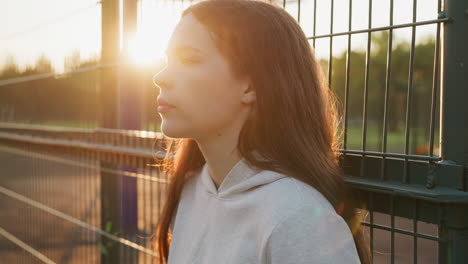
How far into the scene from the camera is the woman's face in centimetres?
161

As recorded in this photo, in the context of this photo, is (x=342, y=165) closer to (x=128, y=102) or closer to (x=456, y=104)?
(x=456, y=104)

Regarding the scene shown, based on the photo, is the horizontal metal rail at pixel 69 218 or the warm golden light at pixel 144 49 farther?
the horizontal metal rail at pixel 69 218

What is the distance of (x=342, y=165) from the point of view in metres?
1.95

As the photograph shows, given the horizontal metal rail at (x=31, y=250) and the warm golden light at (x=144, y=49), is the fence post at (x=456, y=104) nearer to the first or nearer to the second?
the warm golden light at (x=144, y=49)

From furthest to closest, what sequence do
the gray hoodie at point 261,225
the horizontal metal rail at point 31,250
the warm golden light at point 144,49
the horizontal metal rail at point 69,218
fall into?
the horizontal metal rail at point 31,250 → the horizontal metal rail at point 69,218 → the warm golden light at point 144,49 → the gray hoodie at point 261,225

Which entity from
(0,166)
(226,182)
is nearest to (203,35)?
(226,182)

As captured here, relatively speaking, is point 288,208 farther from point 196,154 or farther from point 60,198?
point 60,198

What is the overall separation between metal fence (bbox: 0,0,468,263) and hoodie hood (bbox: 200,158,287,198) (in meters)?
0.39

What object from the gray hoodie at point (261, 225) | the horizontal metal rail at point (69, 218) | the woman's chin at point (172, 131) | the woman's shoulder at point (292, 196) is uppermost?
the woman's chin at point (172, 131)

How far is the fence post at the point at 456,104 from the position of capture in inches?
63.0

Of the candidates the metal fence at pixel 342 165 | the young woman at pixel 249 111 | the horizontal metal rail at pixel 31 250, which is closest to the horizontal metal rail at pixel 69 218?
the metal fence at pixel 342 165

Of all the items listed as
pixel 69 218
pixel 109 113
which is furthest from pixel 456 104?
pixel 69 218

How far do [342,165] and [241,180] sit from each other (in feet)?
1.46

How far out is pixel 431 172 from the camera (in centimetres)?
164
